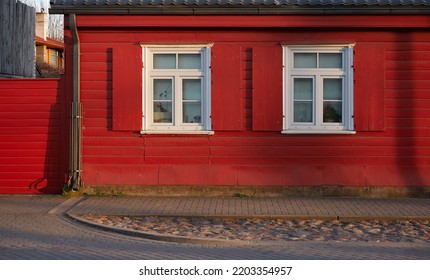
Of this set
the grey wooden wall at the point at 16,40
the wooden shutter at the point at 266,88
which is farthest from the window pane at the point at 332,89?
the grey wooden wall at the point at 16,40

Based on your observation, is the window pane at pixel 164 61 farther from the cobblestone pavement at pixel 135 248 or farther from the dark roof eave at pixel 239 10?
the cobblestone pavement at pixel 135 248

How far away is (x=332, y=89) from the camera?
15867 mm

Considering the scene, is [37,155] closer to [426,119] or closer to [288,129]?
[288,129]

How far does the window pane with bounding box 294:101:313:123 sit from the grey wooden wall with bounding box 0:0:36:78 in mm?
10052

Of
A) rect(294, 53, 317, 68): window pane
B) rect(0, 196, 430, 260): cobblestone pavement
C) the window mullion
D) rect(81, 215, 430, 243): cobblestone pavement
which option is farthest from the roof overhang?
rect(0, 196, 430, 260): cobblestone pavement

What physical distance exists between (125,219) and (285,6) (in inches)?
210

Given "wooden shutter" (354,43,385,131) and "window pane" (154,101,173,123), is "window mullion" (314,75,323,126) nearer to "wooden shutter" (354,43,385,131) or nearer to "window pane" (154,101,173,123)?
"wooden shutter" (354,43,385,131)

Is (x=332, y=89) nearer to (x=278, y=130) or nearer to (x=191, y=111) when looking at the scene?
A: (x=278, y=130)

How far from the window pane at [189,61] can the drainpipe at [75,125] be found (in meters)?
2.05

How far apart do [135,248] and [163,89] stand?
19.3ft

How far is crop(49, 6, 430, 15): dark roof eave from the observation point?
605 inches

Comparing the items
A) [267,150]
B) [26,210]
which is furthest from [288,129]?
[26,210]

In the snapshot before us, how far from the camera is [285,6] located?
1540cm

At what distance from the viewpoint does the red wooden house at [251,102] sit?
1570cm
